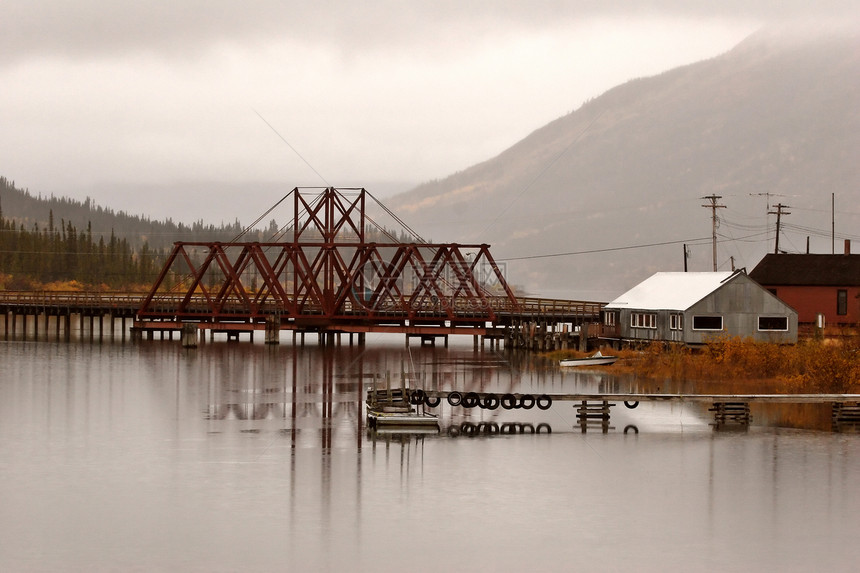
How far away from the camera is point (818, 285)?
85562mm

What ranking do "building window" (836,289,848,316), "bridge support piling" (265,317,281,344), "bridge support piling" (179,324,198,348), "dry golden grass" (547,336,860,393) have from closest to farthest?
"dry golden grass" (547,336,860,393) → "building window" (836,289,848,316) → "bridge support piling" (179,324,198,348) → "bridge support piling" (265,317,281,344)

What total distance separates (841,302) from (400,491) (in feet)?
193

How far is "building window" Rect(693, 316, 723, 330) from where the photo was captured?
7606 cm

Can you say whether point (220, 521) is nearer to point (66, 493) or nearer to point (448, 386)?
point (66, 493)

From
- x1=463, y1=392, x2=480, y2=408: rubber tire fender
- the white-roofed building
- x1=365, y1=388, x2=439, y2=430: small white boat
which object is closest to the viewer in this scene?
x1=365, y1=388, x2=439, y2=430: small white boat

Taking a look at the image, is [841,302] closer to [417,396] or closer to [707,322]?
[707,322]

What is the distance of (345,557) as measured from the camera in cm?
2825

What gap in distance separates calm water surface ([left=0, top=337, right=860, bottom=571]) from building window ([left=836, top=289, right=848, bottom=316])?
34898 millimetres

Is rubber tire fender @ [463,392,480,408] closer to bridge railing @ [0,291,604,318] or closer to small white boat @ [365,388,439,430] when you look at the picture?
small white boat @ [365,388,439,430]

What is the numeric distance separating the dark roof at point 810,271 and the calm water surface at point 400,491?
35115mm

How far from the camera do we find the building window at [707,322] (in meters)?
76.1

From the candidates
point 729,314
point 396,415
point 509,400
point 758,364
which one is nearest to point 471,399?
point 509,400

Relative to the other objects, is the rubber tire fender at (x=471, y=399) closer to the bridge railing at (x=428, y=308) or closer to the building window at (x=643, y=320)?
the building window at (x=643, y=320)

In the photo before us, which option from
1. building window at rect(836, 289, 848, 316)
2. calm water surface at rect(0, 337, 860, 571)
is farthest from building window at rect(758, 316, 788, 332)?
calm water surface at rect(0, 337, 860, 571)
